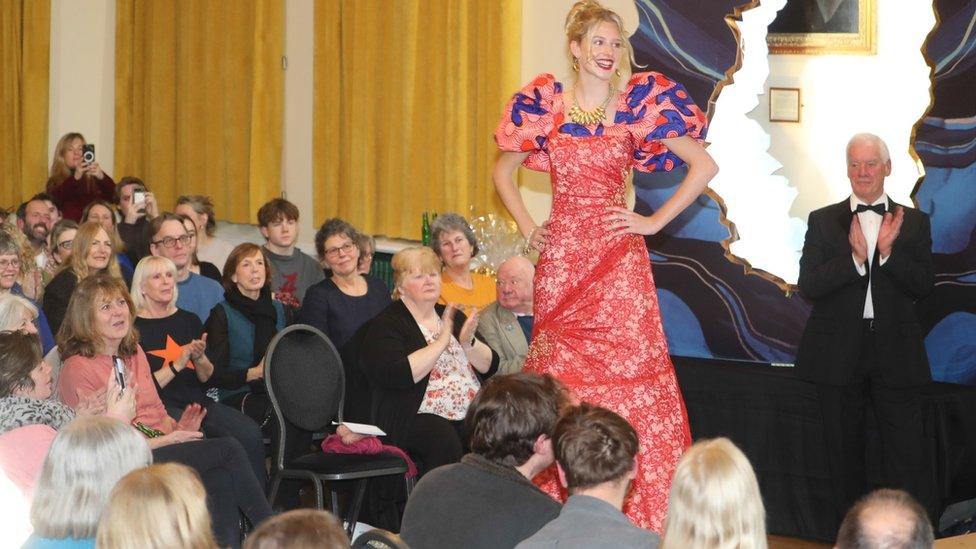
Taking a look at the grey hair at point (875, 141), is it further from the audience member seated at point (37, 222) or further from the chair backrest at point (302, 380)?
the audience member seated at point (37, 222)

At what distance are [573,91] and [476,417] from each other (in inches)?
55.9

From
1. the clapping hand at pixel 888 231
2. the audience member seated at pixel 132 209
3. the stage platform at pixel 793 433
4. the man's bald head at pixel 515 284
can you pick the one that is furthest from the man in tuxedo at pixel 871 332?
the audience member seated at pixel 132 209

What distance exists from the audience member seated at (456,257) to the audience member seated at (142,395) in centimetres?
162

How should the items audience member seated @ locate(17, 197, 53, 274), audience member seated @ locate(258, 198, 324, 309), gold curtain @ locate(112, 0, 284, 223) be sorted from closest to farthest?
1. audience member seated @ locate(258, 198, 324, 309)
2. audience member seated @ locate(17, 197, 53, 274)
3. gold curtain @ locate(112, 0, 284, 223)

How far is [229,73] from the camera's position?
9.25 meters

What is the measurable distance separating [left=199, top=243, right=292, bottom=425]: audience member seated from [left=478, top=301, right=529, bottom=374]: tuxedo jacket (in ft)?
3.07

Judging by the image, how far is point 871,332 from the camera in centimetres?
505

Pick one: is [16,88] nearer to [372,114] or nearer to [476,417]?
[372,114]

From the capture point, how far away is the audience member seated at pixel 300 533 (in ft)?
6.91

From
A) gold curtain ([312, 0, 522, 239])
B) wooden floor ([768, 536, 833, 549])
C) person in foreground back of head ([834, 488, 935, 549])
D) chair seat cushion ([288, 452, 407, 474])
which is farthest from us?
gold curtain ([312, 0, 522, 239])

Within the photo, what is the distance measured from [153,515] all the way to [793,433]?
360 centimetres

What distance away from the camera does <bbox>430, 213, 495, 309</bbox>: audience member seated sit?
20.2 feet

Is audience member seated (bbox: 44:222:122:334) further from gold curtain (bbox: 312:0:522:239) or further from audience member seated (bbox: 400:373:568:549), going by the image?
audience member seated (bbox: 400:373:568:549)

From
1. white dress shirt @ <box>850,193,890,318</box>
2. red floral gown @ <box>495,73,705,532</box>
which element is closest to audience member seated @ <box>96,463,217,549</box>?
red floral gown @ <box>495,73,705,532</box>
